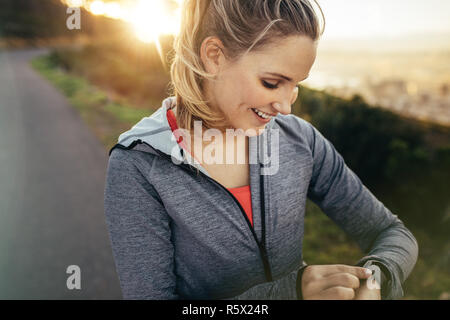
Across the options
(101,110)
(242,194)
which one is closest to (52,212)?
(242,194)

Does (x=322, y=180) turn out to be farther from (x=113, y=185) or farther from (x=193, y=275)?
(x=113, y=185)

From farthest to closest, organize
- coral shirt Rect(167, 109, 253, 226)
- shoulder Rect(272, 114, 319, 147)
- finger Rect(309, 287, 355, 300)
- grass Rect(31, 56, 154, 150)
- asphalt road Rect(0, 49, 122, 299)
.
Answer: grass Rect(31, 56, 154, 150), asphalt road Rect(0, 49, 122, 299), shoulder Rect(272, 114, 319, 147), coral shirt Rect(167, 109, 253, 226), finger Rect(309, 287, 355, 300)

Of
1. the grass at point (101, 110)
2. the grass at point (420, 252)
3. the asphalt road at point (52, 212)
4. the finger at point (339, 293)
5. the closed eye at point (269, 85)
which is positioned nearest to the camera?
the finger at point (339, 293)

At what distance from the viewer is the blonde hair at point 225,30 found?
1062 millimetres

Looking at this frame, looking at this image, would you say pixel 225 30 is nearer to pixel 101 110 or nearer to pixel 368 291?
pixel 368 291

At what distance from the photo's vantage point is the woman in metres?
1.08

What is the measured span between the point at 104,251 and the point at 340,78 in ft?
9.86

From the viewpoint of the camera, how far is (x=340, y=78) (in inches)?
124

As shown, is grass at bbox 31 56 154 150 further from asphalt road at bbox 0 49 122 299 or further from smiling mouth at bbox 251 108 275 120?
smiling mouth at bbox 251 108 275 120

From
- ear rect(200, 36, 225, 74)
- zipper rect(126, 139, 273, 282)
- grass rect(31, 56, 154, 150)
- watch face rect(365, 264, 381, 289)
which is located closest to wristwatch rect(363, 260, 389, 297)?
watch face rect(365, 264, 381, 289)

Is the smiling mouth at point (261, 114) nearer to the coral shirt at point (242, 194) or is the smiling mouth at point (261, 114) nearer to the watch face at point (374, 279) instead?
the coral shirt at point (242, 194)

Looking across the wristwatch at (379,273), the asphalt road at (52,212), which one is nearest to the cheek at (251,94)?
the wristwatch at (379,273)

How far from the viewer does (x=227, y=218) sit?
3.97 ft

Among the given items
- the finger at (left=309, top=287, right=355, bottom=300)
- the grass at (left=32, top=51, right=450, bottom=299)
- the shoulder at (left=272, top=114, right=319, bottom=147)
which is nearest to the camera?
the finger at (left=309, top=287, right=355, bottom=300)
